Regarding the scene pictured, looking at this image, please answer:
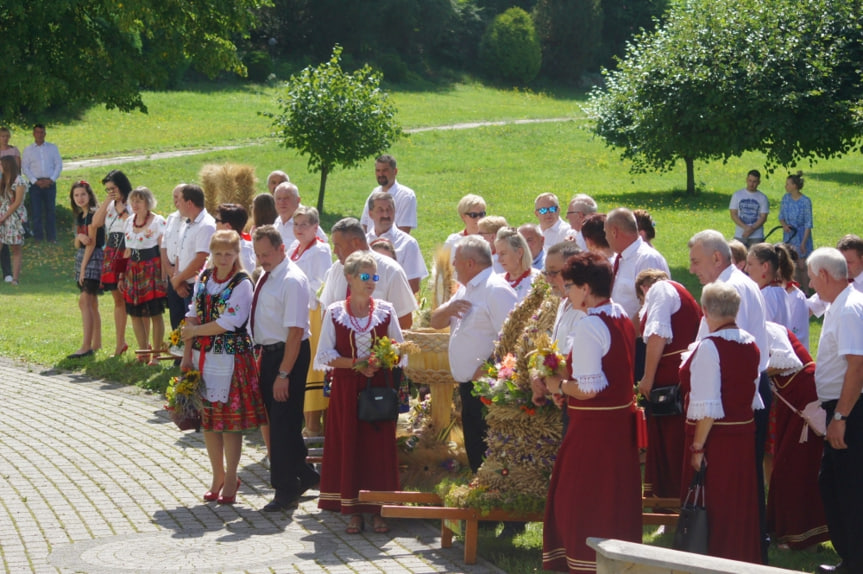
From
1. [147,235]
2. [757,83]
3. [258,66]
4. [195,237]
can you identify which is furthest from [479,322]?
[258,66]

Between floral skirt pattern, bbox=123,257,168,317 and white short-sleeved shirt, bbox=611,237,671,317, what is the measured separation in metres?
6.27

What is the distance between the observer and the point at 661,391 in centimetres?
768

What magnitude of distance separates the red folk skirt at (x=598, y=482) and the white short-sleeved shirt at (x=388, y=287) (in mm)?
2732

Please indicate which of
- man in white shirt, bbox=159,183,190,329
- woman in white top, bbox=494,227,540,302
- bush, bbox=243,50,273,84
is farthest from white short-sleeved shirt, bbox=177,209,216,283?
bush, bbox=243,50,273,84

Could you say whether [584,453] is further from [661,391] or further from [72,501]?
[72,501]

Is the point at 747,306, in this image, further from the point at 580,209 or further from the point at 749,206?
the point at 749,206

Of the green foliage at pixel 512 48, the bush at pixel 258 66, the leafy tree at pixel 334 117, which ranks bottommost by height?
the leafy tree at pixel 334 117

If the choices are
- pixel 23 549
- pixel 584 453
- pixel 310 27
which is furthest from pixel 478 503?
pixel 310 27

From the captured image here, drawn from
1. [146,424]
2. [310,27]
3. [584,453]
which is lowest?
[146,424]

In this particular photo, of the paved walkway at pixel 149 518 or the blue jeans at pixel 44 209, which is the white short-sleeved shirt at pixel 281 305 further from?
the blue jeans at pixel 44 209

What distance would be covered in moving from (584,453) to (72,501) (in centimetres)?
412

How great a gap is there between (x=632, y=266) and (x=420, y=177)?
90.7 feet

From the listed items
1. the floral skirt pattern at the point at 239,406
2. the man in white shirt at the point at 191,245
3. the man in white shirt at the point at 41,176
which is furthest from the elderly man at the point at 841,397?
the man in white shirt at the point at 41,176

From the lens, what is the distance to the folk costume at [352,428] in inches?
315
